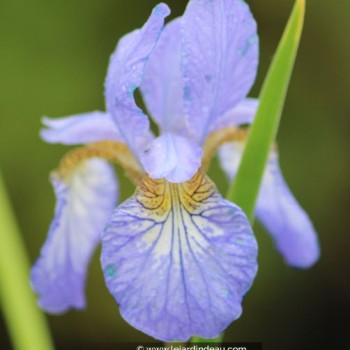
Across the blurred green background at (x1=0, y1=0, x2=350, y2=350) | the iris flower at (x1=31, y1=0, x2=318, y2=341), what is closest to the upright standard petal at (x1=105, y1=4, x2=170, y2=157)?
the iris flower at (x1=31, y1=0, x2=318, y2=341)

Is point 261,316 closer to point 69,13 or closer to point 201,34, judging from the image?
point 69,13

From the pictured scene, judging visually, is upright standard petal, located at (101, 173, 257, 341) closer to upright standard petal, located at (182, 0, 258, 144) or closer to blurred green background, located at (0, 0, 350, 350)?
upright standard petal, located at (182, 0, 258, 144)

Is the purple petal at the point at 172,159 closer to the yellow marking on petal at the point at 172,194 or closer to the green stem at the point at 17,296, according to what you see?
the yellow marking on petal at the point at 172,194

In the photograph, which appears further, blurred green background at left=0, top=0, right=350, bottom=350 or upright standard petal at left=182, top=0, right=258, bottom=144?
blurred green background at left=0, top=0, right=350, bottom=350

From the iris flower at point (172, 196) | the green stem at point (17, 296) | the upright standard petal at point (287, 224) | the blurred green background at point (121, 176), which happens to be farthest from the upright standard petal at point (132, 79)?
the blurred green background at point (121, 176)

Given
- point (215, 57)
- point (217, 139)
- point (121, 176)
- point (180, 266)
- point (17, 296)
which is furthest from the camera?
point (121, 176)

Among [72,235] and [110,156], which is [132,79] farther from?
[72,235]

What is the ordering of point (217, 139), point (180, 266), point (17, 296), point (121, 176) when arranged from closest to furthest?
point (180, 266) < point (217, 139) < point (17, 296) < point (121, 176)

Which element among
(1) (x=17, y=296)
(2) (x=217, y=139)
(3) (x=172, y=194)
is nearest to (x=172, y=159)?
(3) (x=172, y=194)
